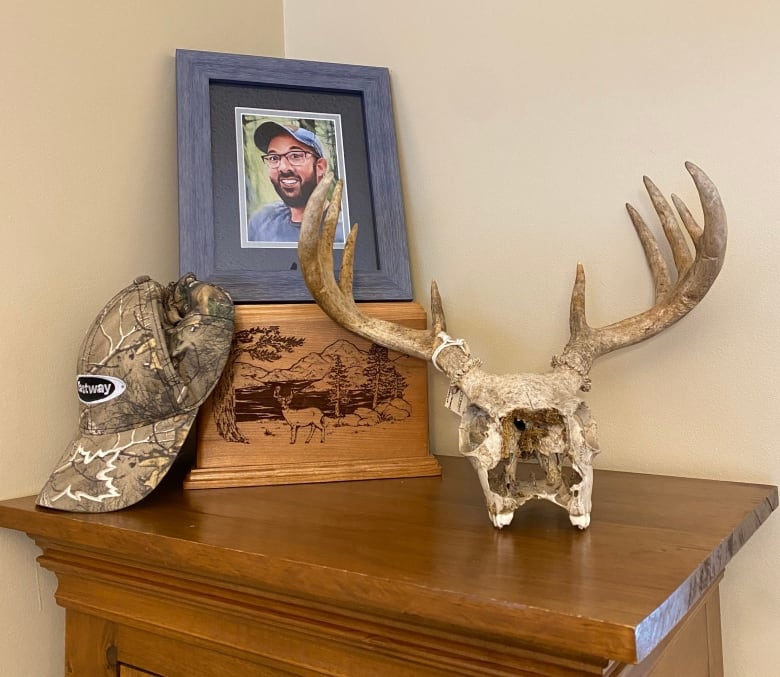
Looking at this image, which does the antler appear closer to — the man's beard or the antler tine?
the antler tine

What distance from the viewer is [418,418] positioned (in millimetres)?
1050

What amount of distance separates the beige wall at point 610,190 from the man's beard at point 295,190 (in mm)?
189

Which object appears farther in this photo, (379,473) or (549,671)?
(379,473)

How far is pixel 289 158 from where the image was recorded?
1142 mm

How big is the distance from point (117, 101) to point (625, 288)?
2.68 ft

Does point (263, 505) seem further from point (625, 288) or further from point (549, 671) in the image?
point (625, 288)

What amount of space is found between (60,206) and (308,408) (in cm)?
45

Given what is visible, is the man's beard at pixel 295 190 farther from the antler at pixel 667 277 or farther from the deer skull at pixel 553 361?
the antler at pixel 667 277

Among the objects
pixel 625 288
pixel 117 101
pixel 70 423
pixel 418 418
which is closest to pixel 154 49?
pixel 117 101

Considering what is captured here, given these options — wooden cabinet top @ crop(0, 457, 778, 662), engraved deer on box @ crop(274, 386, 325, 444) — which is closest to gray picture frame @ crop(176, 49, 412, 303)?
engraved deer on box @ crop(274, 386, 325, 444)

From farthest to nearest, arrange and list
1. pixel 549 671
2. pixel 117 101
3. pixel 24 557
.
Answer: pixel 117 101 < pixel 24 557 < pixel 549 671

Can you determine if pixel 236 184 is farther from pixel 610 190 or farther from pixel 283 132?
pixel 610 190

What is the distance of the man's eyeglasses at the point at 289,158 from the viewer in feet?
3.72

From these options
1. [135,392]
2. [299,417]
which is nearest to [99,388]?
[135,392]
